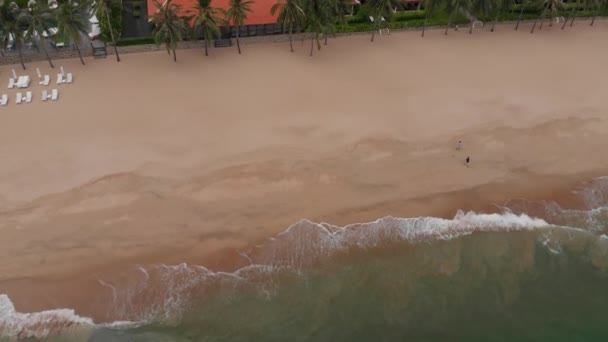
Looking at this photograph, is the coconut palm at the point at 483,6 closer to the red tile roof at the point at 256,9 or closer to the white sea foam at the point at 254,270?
the red tile roof at the point at 256,9

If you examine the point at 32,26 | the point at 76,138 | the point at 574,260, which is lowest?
the point at 574,260

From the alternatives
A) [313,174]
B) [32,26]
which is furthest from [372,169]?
[32,26]

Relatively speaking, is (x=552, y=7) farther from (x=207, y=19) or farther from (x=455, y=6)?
(x=207, y=19)

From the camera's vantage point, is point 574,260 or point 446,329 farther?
point 574,260

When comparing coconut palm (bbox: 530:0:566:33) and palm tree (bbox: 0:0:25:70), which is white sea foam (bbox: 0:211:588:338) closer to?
palm tree (bbox: 0:0:25:70)

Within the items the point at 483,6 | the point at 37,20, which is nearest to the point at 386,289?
the point at 483,6

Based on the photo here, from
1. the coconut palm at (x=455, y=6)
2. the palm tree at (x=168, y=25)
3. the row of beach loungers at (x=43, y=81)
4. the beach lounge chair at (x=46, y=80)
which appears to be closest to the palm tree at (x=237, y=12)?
the palm tree at (x=168, y=25)

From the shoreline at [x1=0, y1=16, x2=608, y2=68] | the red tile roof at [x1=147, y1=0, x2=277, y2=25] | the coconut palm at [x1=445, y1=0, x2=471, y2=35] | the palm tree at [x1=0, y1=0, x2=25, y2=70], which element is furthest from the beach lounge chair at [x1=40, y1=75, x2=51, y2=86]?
the coconut palm at [x1=445, y1=0, x2=471, y2=35]

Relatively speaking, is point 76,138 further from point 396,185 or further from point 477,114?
point 477,114
